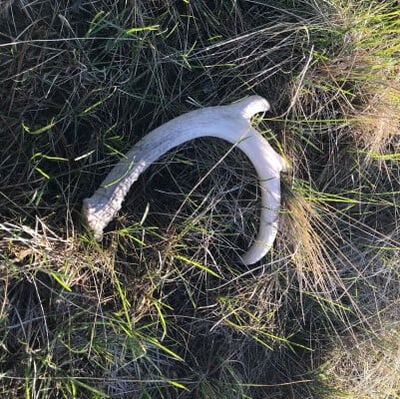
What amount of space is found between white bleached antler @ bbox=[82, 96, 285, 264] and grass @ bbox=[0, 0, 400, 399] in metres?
0.05

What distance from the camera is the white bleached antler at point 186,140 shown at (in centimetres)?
142

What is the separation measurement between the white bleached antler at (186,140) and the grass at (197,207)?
0.05 metres

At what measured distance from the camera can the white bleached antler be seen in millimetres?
1422

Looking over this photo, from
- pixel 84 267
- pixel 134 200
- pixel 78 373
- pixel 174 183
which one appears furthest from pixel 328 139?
pixel 78 373

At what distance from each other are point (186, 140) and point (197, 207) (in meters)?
0.19

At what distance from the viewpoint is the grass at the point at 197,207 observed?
4.74 ft

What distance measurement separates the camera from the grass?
4.74 ft

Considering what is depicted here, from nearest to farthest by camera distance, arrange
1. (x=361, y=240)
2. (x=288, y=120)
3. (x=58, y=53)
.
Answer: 1. (x=58, y=53)
2. (x=288, y=120)
3. (x=361, y=240)

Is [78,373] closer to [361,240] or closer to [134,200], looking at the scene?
[134,200]

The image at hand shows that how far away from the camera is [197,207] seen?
1538 mm

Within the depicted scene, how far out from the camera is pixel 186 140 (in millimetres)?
1459

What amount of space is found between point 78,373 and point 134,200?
47cm

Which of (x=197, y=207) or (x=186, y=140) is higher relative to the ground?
(x=186, y=140)

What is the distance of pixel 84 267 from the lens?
4.84 ft
